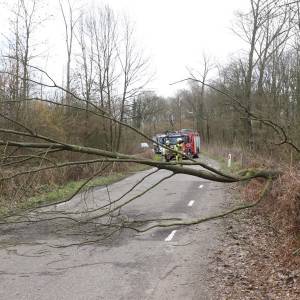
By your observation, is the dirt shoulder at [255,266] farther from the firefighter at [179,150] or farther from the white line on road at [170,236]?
the firefighter at [179,150]

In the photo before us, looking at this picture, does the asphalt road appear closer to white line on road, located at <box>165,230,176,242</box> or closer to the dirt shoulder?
white line on road, located at <box>165,230,176,242</box>

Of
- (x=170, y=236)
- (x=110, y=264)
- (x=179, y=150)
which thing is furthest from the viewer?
(x=179, y=150)

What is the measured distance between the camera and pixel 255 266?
869cm

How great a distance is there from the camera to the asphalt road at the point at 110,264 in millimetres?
7074

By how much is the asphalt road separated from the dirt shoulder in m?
0.26

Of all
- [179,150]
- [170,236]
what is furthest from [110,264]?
[179,150]

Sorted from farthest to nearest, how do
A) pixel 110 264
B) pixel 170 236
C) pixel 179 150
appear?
1. pixel 179 150
2. pixel 170 236
3. pixel 110 264

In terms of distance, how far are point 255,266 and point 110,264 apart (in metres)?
2.53

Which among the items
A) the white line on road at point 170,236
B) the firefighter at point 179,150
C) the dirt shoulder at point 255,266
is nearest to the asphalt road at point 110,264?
the white line on road at point 170,236

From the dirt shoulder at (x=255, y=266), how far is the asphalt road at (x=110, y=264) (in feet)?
0.84

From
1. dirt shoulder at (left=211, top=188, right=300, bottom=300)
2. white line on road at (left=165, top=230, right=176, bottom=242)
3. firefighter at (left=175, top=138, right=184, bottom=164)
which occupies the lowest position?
dirt shoulder at (left=211, top=188, right=300, bottom=300)

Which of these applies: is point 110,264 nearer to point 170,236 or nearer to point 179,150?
point 170,236

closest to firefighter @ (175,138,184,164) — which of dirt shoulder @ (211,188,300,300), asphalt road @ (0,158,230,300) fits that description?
asphalt road @ (0,158,230,300)

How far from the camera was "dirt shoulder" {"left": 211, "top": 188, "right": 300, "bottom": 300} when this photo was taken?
23.8 feet
